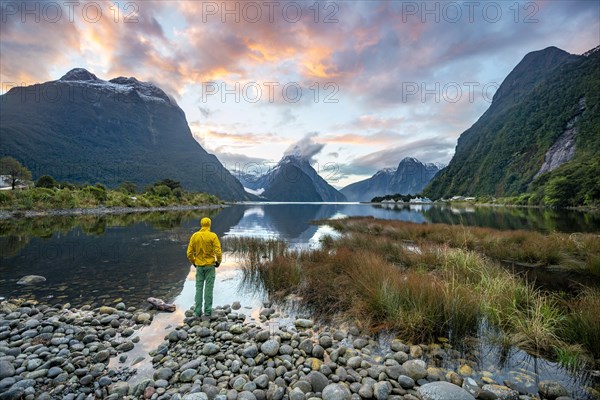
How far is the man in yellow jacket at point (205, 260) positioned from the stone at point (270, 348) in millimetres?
2403

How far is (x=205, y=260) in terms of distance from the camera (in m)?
7.06

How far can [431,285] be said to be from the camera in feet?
21.0

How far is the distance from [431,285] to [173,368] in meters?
5.79

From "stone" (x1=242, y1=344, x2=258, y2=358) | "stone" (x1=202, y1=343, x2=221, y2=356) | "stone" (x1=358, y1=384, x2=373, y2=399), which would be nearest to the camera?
"stone" (x1=358, y1=384, x2=373, y2=399)

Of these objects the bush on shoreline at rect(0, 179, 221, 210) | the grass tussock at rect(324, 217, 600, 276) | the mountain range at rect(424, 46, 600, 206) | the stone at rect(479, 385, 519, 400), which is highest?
the mountain range at rect(424, 46, 600, 206)

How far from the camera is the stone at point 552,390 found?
3963mm

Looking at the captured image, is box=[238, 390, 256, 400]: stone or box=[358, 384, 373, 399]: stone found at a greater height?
box=[238, 390, 256, 400]: stone

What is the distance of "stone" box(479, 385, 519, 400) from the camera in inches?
153

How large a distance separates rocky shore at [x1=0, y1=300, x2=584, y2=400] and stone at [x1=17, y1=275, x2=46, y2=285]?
147 inches

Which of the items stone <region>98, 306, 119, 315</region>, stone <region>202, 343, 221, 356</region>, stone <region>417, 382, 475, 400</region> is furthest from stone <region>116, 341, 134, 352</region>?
stone <region>417, 382, 475, 400</region>

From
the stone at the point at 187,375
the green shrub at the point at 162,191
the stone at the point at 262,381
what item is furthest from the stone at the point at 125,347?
the green shrub at the point at 162,191

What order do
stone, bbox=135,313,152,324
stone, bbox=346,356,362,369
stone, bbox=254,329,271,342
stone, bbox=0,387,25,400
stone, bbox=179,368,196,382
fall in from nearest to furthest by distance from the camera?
1. stone, bbox=0,387,25,400
2. stone, bbox=179,368,196,382
3. stone, bbox=346,356,362,369
4. stone, bbox=254,329,271,342
5. stone, bbox=135,313,152,324

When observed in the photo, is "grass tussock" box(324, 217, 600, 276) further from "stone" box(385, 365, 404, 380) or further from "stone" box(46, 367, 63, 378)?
"stone" box(46, 367, 63, 378)

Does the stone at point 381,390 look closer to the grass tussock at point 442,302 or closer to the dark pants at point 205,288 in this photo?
the grass tussock at point 442,302
